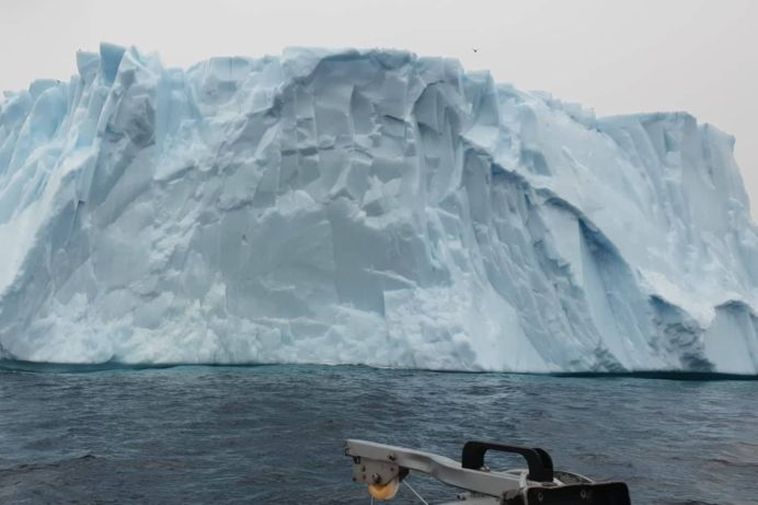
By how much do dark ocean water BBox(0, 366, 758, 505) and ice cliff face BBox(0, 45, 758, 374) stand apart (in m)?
0.84

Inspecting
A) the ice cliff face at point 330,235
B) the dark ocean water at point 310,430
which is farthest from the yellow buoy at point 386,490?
the ice cliff face at point 330,235

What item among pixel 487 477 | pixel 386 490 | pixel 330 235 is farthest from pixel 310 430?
pixel 330 235

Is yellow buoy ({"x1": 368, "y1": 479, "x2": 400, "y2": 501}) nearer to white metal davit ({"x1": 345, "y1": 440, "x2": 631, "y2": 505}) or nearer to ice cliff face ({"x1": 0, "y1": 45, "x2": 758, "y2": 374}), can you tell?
white metal davit ({"x1": 345, "y1": 440, "x2": 631, "y2": 505})

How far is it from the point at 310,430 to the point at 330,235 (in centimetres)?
543

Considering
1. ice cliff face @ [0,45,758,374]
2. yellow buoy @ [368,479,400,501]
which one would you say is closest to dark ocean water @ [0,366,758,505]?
ice cliff face @ [0,45,758,374]

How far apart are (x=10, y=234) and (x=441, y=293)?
7579mm

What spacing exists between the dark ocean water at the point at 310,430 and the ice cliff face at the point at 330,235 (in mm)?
840

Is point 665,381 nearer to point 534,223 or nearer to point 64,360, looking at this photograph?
point 534,223

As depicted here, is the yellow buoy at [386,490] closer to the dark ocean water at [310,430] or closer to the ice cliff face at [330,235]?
the dark ocean water at [310,430]

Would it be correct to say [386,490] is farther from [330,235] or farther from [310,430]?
[330,235]

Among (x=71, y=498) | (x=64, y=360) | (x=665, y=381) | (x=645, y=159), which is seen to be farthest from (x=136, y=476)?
(x=645, y=159)

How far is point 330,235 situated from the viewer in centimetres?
1268

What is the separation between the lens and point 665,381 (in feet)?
43.4

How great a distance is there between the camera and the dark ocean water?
19.5ft
